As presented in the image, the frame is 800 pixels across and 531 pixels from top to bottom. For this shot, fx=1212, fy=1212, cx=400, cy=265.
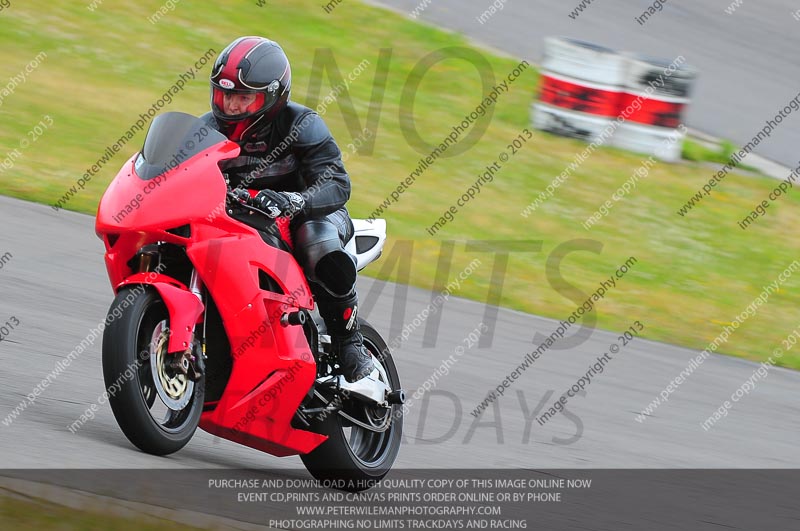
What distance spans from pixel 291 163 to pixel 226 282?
78cm

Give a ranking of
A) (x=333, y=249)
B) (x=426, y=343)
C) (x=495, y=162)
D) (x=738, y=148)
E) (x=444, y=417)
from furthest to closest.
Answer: (x=738, y=148) < (x=495, y=162) < (x=426, y=343) < (x=444, y=417) < (x=333, y=249)

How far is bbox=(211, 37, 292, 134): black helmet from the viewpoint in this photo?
16.6 ft

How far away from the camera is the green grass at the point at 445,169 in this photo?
10.9 meters

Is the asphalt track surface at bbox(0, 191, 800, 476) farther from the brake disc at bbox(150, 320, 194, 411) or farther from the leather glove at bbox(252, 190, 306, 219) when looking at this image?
the leather glove at bbox(252, 190, 306, 219)

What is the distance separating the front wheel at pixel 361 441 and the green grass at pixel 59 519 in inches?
62.6

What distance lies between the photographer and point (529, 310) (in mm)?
10180

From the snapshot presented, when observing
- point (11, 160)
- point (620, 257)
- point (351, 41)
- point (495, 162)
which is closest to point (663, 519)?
point (620, 257)

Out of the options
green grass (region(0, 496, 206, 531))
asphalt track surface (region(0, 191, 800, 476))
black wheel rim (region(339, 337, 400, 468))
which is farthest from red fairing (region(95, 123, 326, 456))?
green grass (region(0, 496, 206, 531))

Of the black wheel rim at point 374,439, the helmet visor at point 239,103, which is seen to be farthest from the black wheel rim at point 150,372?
the black wheel rim at point 374,439

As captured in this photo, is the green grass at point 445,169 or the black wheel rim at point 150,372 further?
the green grass at point 445,169

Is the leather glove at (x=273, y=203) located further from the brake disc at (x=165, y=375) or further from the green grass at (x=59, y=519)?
the green grass at (x=59, y=519)

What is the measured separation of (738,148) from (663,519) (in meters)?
9.94

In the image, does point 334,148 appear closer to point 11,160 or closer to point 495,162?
point 11,160

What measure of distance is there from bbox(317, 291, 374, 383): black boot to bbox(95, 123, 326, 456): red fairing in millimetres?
173
